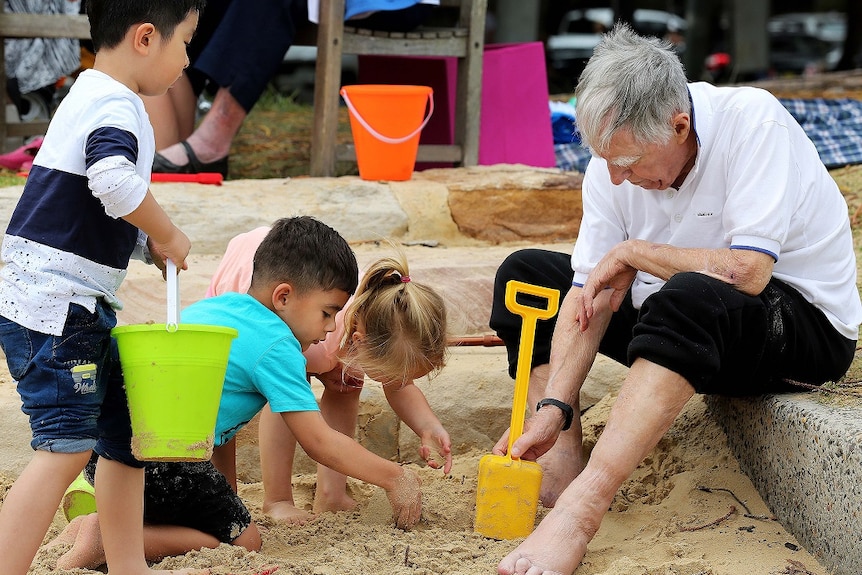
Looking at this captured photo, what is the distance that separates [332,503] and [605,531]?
0.66 metres

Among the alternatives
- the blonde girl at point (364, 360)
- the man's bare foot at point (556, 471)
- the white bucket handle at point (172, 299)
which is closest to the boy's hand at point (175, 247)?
the white bucket handle at point (172, 299)

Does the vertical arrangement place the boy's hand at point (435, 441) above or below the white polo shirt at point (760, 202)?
below

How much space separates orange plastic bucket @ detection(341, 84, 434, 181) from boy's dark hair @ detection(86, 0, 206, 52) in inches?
83.2

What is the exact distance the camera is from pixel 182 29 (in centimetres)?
197

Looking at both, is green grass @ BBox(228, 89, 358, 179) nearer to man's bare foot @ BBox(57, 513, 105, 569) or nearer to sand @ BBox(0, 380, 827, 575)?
sand @ BBox(0, 380, 827, 575)

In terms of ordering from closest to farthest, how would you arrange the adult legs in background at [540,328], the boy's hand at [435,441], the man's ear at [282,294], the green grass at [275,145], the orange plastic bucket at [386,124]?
the man's ear at [282,294] < the boy's hand at [435,441] < the adult legs in background at [540,328] < the orange plastic bucket at [386,124] < the green grass at [275,145]

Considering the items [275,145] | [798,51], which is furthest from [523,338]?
[798,51]

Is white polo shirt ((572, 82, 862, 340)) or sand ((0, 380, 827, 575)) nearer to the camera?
sand ((0, 380, 827, 575))

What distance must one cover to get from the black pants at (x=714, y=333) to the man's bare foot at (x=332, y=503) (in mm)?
520

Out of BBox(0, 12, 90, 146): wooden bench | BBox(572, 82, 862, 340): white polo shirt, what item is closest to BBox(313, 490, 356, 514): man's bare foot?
BBox(572, 82, 862, 340): white polo shirt

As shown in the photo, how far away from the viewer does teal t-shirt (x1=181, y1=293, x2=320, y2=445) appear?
2.10 meters

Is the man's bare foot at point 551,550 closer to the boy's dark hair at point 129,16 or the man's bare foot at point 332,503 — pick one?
the man's bare foot at point 332,503

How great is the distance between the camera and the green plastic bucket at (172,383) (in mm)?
1794

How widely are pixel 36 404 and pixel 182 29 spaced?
2.41 feet
